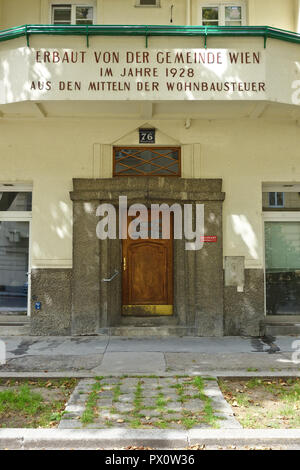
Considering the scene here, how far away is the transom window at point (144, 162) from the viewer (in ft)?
28.2

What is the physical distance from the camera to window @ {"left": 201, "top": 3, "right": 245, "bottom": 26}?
9031mm

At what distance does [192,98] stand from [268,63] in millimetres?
1514

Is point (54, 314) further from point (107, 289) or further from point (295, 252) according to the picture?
point (295, 252)

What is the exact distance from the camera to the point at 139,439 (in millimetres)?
3930

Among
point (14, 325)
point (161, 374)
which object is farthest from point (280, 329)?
point (14, 325)

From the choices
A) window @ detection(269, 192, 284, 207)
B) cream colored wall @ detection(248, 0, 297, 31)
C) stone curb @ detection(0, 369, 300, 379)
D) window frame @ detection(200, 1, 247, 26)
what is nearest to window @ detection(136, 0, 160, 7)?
window frame @ detection(200, 1, 247, 26)

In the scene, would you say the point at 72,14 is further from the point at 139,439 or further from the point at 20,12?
the point at 139,439

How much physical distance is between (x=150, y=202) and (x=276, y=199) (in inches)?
109

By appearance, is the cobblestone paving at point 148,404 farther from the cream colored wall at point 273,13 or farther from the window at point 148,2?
the window at point 148,2

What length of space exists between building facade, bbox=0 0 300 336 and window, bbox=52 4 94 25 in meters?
0.06

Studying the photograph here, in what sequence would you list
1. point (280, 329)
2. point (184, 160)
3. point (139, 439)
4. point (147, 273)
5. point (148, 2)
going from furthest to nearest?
1. point (148, 2)
2. point (147, 273)
3. point (184, 160)
4. point (280, 329)
5. point (139, 439)

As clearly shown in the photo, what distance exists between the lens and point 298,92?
7.56 meters

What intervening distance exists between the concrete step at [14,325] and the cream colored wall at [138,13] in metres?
6.30

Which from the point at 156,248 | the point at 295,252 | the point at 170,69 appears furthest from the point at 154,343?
the point at 170,69
